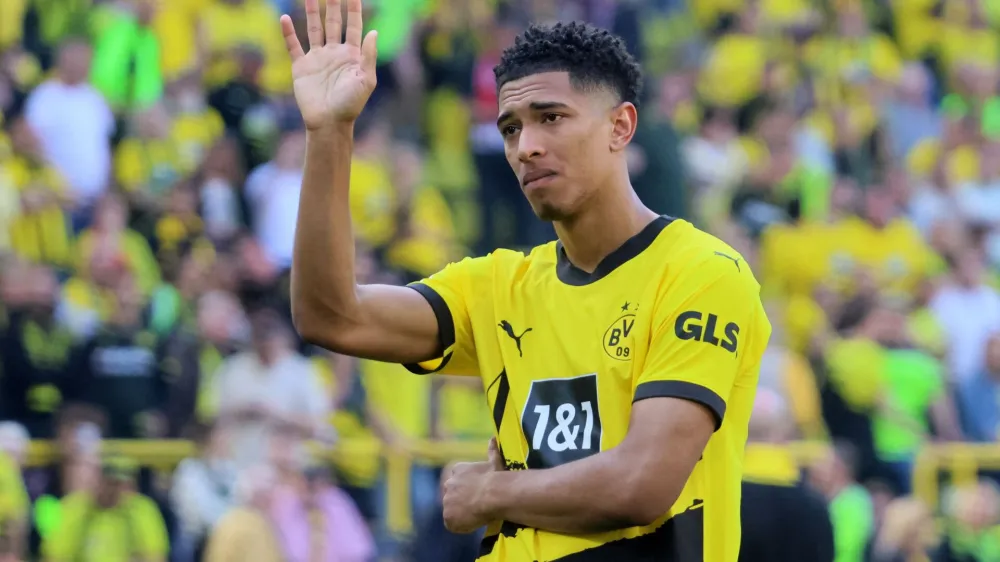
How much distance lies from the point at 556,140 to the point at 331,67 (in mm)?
579

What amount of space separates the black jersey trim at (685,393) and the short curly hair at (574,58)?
82 cm

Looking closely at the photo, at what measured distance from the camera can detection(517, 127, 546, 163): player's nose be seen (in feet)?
13.4

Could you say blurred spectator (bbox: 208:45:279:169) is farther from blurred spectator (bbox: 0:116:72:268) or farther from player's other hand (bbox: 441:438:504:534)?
player's other hand (bbox: 441:438:504:534)

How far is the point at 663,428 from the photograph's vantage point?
3824 mm

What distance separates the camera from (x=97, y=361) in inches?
403

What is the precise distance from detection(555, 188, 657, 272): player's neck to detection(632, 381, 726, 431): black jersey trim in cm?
46

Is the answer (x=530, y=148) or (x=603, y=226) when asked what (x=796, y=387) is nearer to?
(x=603, y=226)

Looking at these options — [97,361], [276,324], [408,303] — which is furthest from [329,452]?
[408,303]

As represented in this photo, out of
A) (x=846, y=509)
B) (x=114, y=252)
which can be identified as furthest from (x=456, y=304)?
(x=846, y=509)

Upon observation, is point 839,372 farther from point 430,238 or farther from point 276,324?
point 276,324

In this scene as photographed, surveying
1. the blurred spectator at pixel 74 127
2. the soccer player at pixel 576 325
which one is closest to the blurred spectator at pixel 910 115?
the blurred spectator at pixel 74 127

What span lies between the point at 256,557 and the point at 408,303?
5.46 meters

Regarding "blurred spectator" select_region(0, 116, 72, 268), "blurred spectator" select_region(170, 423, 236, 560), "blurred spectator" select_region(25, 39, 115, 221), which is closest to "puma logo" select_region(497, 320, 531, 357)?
"blurred spectator" select_region(170, 423, 236, 560)

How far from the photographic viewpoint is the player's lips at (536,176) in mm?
4109
